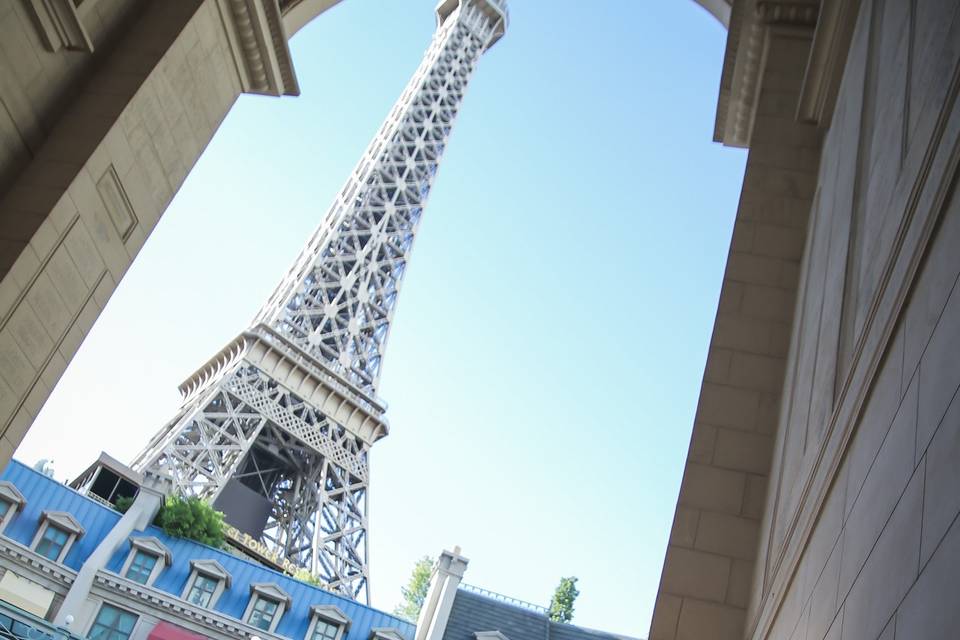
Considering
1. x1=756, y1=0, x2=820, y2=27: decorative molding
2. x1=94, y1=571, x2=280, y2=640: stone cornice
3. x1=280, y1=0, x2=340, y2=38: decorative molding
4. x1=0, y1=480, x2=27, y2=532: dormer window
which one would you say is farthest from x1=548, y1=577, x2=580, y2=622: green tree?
x1=756, y1=0, x2=820, y2=27: decorative molding

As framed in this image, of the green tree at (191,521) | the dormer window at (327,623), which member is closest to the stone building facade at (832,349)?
the dormer window at (327,623)

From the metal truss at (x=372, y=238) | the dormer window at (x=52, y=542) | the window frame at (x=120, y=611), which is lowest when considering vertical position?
the window frame at (x=120, y=611)

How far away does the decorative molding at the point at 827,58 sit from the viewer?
25.1ft

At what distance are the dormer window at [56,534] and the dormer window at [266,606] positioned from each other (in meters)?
5.32

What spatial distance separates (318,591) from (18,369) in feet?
79.0

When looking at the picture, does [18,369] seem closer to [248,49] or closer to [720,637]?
[248,49]

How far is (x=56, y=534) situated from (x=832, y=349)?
2628 cm

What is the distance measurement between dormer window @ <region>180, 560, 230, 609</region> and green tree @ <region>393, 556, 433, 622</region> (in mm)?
16077

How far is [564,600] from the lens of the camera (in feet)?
149

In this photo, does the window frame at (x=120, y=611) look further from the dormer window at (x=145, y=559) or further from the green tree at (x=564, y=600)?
the green tree at (x=564, y=600)

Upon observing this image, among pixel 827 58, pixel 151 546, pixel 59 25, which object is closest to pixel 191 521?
pixel 151 546

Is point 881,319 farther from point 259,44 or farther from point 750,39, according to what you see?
point 259,44

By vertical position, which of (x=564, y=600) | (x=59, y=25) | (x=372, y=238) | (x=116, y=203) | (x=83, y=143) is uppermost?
(x=372, y=238)

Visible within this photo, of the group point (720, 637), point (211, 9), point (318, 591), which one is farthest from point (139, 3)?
point (318, 591)
